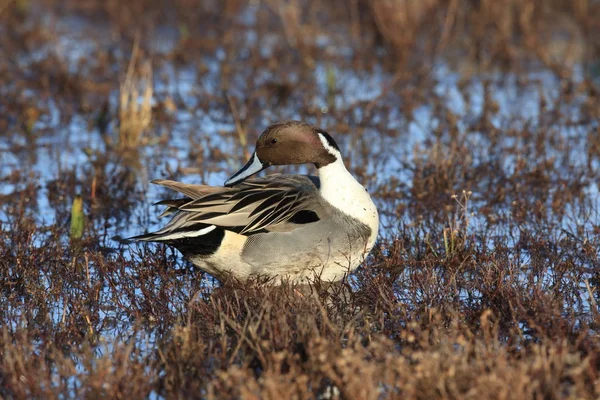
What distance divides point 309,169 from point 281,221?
2.28 m

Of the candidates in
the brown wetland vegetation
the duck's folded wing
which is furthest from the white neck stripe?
the brown wetland vegetation

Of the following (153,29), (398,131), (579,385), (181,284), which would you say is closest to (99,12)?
(153,29)

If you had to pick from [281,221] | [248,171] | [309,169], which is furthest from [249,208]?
[309,169]

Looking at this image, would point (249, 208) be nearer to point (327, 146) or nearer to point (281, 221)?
point (281, 221)

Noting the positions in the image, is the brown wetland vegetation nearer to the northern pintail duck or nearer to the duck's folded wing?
the northern pintail duck

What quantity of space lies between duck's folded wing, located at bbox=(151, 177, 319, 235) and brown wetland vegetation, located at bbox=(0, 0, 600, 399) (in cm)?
30

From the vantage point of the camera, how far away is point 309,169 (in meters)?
6.60

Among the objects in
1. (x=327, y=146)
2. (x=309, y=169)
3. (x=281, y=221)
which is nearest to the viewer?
(x=281, y=221)

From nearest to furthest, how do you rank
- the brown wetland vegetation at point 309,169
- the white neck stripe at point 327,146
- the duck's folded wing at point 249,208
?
the brown wetland vegetation at point 309,169, the duck's folded wing at point 249,208, the white neck stripe at point 327,146

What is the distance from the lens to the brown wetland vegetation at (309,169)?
3.39 m

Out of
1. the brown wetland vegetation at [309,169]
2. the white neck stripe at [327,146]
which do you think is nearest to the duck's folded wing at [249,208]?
the white neck stripe at [327,146]

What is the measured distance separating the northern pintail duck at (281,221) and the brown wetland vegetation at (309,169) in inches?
6.3

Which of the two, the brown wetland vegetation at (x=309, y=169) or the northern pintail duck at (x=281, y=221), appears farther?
the northern pintail duck at (x=281, y=221)

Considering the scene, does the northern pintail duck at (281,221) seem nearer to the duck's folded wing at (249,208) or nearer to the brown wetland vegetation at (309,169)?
the duck's folded wing at (249,208)
